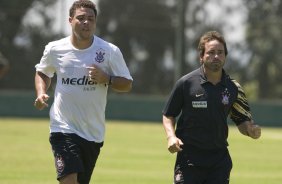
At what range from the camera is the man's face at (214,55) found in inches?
307

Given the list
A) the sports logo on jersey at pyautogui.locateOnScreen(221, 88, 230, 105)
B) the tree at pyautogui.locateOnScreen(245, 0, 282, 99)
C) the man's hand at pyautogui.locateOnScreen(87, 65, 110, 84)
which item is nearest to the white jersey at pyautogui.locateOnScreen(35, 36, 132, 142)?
the man's hand at pyautogui.locateOnScreen(87, 65, 110, 84)

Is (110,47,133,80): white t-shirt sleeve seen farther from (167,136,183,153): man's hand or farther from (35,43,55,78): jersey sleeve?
(167,136,183,153): man's hand

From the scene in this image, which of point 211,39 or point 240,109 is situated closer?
point 211,39

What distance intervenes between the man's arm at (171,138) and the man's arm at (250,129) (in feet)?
2.30

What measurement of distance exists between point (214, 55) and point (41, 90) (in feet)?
6.27

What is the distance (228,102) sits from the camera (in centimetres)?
798

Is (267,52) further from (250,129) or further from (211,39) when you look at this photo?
(211,39)

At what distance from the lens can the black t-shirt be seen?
25.9 ft

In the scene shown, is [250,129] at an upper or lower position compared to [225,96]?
lower

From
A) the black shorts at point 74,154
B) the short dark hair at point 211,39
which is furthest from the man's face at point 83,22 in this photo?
the short dark hair at point 211,39

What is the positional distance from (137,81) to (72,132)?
3082 centimetres

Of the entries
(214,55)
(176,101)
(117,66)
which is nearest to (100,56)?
(117,66)

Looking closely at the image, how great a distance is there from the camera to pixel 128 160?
687 inches

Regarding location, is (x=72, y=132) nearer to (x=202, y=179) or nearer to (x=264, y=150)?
(x=202, y=179)
